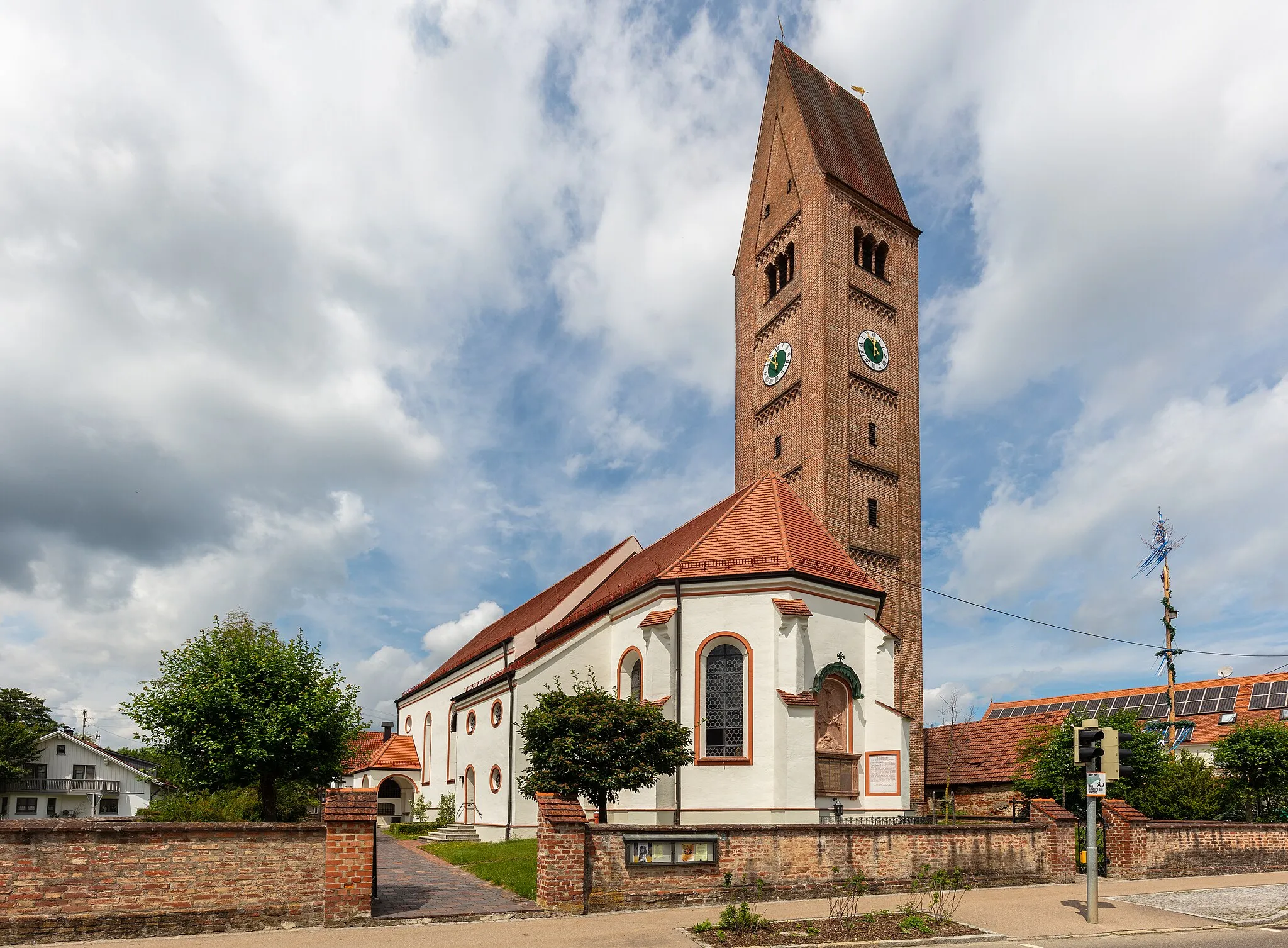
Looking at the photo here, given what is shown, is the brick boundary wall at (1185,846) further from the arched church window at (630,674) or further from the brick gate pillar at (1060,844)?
the arched church window at (630,674)

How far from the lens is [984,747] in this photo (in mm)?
35812

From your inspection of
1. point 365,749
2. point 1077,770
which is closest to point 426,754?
point 365,749

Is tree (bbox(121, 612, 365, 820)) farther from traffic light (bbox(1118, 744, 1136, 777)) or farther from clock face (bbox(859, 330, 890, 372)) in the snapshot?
clock face (bbox(859, 330, 890, 372))

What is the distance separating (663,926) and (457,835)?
20548 mm

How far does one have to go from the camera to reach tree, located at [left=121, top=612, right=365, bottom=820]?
2200 cm

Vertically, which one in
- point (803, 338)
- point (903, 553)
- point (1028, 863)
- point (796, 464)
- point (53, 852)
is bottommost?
point (1028, 863)

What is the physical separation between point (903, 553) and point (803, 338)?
9.35 metres

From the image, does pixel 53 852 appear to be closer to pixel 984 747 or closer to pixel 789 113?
pixel 984 747

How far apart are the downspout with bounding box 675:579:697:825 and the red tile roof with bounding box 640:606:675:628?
0.64 feet

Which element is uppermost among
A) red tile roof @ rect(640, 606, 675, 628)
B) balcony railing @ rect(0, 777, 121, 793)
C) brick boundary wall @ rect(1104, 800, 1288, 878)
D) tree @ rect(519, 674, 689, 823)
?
red tile roof @ rect(640, 606, 675, 628)

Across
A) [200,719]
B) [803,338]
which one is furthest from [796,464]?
[200,719]

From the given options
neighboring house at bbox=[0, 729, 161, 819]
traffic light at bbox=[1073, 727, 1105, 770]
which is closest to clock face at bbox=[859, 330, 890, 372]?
traffic light at bbox=[1073, 727, 1105, 770]

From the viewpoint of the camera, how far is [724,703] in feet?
79.7

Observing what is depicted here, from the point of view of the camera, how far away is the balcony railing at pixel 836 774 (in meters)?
24.0
